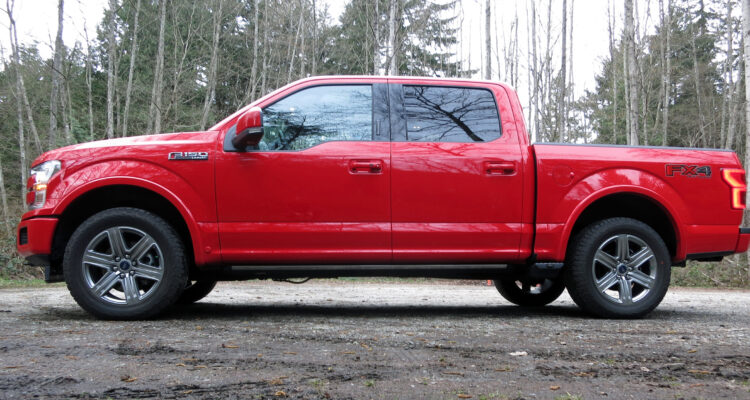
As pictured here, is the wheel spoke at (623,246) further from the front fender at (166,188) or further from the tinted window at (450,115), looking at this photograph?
the front fender at (166,188)

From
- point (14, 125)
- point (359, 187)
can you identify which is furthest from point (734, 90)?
point (14, 125)

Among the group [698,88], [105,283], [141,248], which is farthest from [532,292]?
[698,88]

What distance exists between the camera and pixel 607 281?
4496 millimetres

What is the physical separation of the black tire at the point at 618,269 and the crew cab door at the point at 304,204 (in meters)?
1.60

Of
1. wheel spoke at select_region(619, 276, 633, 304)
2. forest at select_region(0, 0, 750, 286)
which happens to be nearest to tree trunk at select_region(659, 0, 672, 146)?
forest at select_region(0, 0, 750, 286)

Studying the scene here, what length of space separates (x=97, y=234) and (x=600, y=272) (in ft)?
13.3

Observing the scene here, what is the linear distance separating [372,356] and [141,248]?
221 cm

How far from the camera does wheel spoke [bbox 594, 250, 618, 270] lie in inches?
177

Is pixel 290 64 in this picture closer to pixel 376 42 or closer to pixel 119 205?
pixel 376 42

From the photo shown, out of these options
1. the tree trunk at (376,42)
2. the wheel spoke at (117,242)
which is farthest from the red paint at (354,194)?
the tree trunk at (376,42)

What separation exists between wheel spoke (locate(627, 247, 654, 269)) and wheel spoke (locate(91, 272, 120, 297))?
13.6ft

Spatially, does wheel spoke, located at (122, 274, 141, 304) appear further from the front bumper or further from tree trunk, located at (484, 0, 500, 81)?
tree trunk, located at (484, 0, 500, 81)

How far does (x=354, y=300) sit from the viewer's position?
6523mm

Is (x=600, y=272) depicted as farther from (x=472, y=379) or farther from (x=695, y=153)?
(x=472, y=379)
